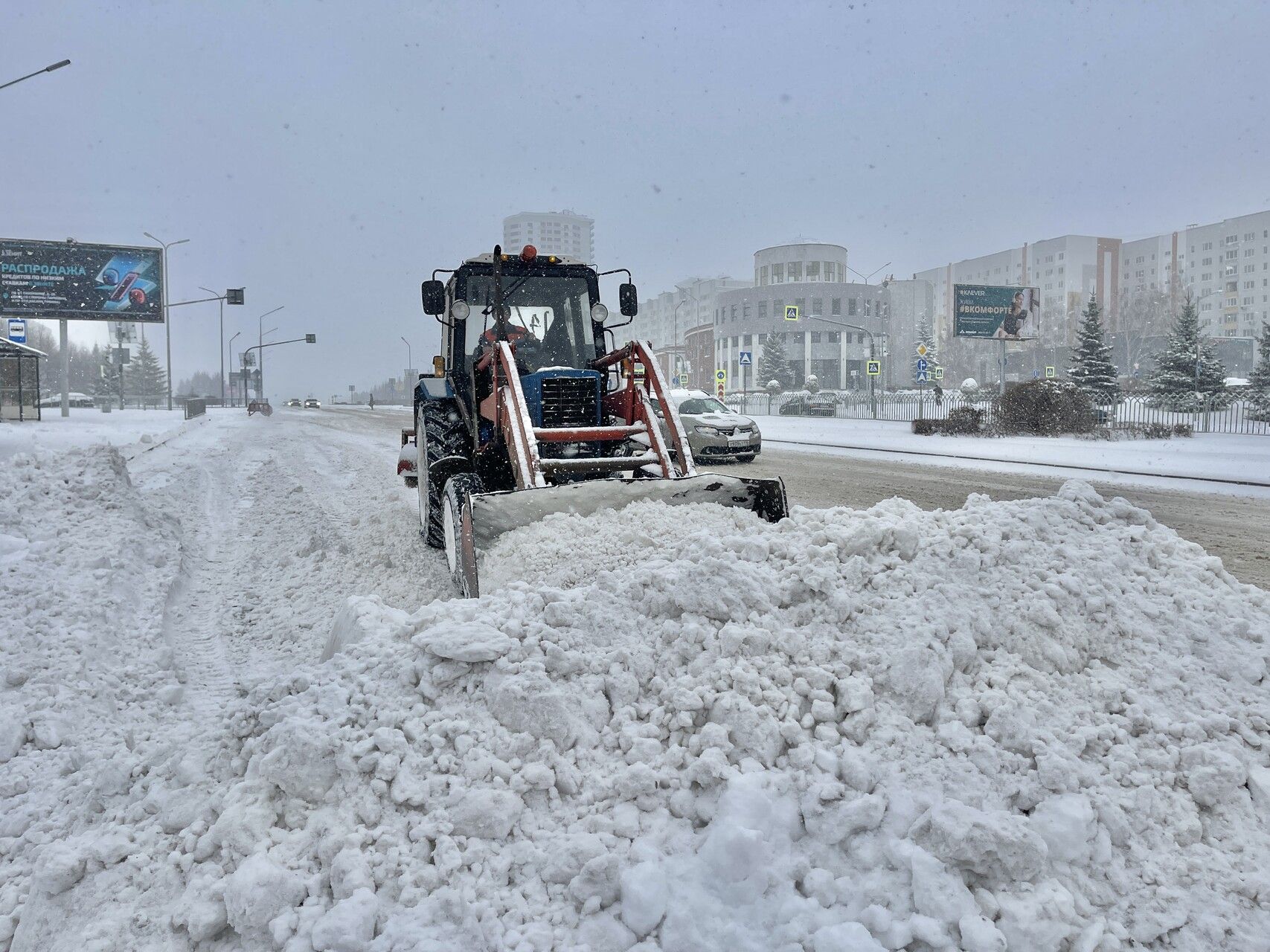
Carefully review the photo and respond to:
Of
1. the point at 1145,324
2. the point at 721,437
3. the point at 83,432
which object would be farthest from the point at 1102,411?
the point at 1145,324

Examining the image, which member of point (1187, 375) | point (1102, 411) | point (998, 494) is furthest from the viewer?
point (1187, 375)

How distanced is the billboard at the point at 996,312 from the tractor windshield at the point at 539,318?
34789mm

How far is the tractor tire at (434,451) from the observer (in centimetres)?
683

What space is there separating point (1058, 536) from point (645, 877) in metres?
3.04

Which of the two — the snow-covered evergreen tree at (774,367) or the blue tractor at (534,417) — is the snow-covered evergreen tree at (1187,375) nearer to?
the blue tractor at (534,417)

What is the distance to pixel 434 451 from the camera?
7.31 m

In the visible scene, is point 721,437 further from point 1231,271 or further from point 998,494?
point 1231,271

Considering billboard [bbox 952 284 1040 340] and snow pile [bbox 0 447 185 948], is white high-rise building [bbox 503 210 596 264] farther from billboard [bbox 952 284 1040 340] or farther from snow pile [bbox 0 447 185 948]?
snow pile [bbox 0 447 185 948]

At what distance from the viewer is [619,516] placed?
17.5 ft

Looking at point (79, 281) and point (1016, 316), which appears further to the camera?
point (1016, 316)

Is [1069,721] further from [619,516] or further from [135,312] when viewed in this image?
[135,312]

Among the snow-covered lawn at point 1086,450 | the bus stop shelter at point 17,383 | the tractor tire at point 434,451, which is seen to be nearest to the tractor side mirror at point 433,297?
the tractor tire at point 434,451

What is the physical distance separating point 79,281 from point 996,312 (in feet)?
142

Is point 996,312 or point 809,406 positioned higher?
point 996,312
